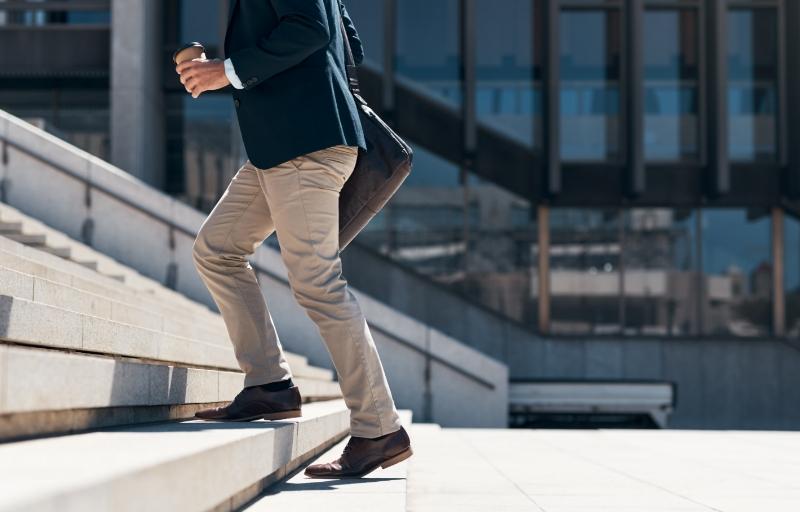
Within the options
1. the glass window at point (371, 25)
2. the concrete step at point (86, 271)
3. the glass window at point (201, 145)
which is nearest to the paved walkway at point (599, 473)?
the concrete step at point (86, 271)

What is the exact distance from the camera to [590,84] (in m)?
16.7

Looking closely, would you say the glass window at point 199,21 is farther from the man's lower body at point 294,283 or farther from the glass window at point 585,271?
the man's lower body at point 294,283

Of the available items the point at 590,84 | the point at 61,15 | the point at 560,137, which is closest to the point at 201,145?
the point at 61,15

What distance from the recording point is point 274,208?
3572 millimetres

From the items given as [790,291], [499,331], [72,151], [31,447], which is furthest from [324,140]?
[790,291]

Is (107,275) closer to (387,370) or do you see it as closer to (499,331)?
(387,370)

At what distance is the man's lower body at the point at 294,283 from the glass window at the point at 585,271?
12971 mm

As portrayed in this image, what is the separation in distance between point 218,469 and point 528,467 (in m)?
3.72

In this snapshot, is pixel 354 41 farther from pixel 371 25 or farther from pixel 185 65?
pixel 371 25

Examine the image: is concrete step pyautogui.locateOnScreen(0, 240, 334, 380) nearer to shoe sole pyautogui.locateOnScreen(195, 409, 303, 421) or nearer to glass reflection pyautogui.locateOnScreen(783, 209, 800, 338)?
shoe sole pyautogui.locateOnScreen(195, 409, 303, 421)

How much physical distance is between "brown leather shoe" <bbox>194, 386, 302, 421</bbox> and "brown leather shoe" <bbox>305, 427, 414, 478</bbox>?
11.9 inches

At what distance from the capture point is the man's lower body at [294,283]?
3.54 meters

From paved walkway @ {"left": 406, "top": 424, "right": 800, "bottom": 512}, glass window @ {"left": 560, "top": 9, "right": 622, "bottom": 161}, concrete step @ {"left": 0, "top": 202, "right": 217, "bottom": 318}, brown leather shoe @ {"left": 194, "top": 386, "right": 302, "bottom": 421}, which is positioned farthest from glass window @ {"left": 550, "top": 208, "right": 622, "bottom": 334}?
brown leather shoe @ {"left": 194, "top": 386, "right": 302, "bottom": 421}

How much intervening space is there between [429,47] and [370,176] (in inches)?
520
